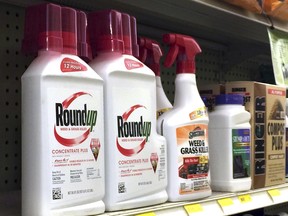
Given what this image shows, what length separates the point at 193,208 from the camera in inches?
42.5

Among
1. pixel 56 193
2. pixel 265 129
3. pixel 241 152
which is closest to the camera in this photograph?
pixel 56 193

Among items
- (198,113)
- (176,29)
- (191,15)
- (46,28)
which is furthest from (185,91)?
(176,29)

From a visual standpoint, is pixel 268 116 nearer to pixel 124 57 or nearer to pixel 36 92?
pixel 124 57

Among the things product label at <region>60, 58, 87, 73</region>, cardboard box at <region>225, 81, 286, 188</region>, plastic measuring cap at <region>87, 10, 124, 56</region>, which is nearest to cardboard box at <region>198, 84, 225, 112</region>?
cardboard box at <region>225, 81, 286, 188</region>

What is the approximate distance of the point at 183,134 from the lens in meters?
1.09

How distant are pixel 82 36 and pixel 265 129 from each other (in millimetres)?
697

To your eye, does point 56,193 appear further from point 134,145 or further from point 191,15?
point 191,15

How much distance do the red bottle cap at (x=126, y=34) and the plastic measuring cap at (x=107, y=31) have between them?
13mm

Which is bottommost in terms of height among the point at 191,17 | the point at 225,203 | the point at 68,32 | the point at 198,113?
the point at 225,203

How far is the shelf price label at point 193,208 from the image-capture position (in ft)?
3.48

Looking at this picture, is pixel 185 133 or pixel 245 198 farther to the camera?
pixel 245 198

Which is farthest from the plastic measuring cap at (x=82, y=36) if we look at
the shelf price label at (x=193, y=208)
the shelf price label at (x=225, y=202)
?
the shelf price label at (x=225, y=202)

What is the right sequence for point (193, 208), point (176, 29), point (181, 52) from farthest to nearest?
point (176, 29) → point (181, 52) → point (193, 208)

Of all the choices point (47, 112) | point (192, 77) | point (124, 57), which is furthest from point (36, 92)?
point (192, 77)
